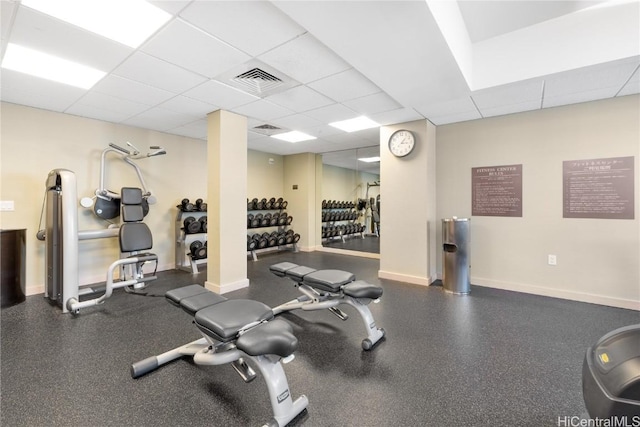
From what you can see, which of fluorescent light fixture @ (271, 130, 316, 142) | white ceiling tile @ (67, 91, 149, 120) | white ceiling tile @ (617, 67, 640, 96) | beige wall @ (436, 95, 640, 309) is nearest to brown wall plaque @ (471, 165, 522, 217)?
beige wall @ (436, 95, 640, 309)

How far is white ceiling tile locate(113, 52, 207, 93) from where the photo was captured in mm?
2344

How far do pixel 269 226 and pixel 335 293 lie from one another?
3.90m

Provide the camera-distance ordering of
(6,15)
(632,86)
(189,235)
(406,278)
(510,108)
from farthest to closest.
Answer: (189,235), (406,278), (510,108), (632,86), (6,15)

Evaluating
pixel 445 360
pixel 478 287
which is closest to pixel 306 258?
pixel 478 287

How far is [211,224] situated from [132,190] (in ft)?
4.01

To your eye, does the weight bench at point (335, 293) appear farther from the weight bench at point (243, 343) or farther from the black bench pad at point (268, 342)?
the black bench pad at point (268, 342)

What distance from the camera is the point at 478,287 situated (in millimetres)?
3777

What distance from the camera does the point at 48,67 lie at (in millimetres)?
2510

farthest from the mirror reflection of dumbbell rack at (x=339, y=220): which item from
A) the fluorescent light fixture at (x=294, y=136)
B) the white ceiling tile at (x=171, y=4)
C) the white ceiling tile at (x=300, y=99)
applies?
the white ceiling tile at (x=171, y=4)

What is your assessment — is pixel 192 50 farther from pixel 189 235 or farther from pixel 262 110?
pixel 189 235

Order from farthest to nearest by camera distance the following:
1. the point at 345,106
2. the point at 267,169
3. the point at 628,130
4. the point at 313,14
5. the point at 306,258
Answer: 1. the point at 267,169
2. the point at 306,258
3. the point at 345,106
4. the point at 628,130
5. the point at 313,14

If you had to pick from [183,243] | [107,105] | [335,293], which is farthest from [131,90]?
[335,293]

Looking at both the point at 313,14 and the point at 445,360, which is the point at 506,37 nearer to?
the point at 313,14

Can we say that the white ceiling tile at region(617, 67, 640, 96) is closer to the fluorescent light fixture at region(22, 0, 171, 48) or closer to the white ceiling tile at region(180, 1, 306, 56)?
the white ceiling tile at region(180, 1, 306, 56)
